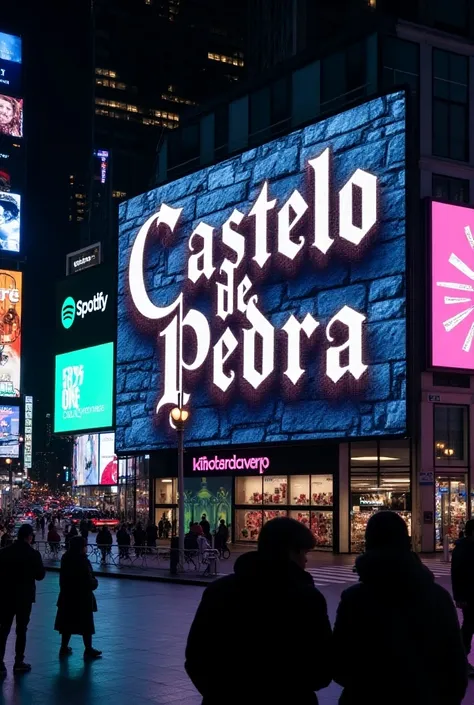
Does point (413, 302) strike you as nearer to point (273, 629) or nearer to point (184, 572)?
point (184, 572)

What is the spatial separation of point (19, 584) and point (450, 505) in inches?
1286

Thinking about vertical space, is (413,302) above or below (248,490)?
above

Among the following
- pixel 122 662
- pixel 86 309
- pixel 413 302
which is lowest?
pixel 122 662

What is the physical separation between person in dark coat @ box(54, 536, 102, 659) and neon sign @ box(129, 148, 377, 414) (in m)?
25.1

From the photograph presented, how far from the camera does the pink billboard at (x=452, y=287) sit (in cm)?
4359

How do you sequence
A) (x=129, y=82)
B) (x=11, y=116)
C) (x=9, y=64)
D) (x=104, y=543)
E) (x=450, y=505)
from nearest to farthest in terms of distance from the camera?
(x=104, y=543), (x=450, y=505), (x=9, y=64), (x=11, y=116), (x=129, y=82)

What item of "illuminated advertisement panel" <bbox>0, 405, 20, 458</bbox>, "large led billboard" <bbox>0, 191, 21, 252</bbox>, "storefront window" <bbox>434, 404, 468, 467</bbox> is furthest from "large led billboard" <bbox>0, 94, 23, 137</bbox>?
"storefront window" <bbox>434, 404, 468, 467</bbox>

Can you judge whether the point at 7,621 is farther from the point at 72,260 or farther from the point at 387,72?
the point at 72,260

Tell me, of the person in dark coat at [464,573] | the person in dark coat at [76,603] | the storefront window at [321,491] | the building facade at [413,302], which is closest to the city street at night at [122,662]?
the person in dark coat at [76,603]

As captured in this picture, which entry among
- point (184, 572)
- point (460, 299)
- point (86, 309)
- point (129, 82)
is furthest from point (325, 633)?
point (129, 82)

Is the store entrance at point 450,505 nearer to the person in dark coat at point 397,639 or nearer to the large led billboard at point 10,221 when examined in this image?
the person in dark coat at point 397,639

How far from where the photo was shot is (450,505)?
145ft

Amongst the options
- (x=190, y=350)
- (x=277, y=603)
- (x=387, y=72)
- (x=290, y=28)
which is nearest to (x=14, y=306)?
(x=290, y=28)

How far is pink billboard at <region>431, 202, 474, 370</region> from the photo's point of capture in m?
43.6
